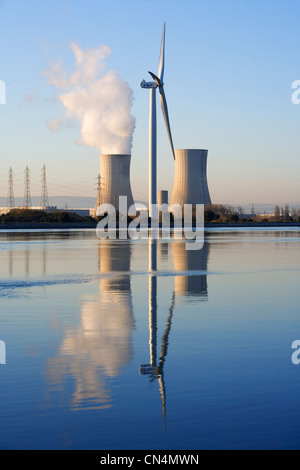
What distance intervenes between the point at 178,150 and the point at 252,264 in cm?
7059

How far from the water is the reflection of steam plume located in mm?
16

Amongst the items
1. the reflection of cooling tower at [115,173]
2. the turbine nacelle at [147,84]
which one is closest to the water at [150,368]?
the turbine nacelle at [147,84]

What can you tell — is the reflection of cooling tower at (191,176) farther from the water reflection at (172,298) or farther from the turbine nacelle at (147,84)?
the water reflection at (172,298)

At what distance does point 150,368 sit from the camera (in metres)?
8.47

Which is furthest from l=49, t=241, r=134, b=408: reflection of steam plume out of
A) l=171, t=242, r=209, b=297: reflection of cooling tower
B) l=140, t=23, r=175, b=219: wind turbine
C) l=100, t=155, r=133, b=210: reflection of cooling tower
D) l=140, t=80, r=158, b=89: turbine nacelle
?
l=100, t=155, r=133, b=210: reflection of cooling tower

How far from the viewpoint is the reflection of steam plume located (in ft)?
24.2

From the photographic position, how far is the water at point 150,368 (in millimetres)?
6000

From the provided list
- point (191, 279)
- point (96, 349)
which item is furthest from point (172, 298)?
point (96, 349)

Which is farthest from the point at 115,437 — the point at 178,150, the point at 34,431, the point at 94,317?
the point at 178,150

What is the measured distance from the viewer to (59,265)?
2655 centimetres

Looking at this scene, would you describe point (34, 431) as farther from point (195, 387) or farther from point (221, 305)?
point (221, 305)

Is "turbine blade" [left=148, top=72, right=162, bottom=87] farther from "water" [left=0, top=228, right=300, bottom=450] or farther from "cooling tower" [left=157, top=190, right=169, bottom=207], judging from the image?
"cooling tower" [left=157, top=190, right=169, bottom=207]

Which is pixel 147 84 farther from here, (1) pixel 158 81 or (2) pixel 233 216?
(2) pixel 233 216

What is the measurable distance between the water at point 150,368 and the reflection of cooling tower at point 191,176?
258 feet
